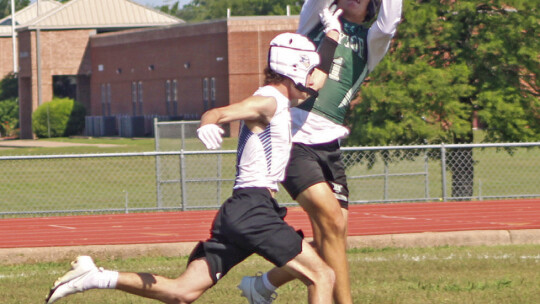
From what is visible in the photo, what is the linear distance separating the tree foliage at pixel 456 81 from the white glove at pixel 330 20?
494 inches

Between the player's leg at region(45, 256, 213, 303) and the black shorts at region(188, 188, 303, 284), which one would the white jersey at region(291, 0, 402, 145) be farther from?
the player's leg at region(45, 256, 213, 303)

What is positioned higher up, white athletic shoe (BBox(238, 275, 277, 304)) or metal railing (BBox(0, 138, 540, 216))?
white athletic shoe (BBox(238, 275, 277, 304))

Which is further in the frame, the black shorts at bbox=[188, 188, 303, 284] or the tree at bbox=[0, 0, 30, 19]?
the tree at bbox=[0, 0, 30, 19]

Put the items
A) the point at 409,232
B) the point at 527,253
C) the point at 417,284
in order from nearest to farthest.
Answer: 1. the point at 417,284
2. the point at 527,253
3. the point at 409,232

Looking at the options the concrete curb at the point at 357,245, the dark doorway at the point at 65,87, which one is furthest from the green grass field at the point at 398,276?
the dark doorway at the point at 65,87

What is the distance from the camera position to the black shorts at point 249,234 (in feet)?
18.8

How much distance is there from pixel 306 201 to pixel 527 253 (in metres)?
5.09

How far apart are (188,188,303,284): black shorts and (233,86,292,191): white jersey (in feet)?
0.23

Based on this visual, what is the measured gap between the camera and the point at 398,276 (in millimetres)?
9164

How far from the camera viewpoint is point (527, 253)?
1076 cm

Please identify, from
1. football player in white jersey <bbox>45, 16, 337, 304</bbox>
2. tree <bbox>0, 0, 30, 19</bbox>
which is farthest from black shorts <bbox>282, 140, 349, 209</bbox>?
tree <bbox>0, 0, 30, 19</bbox>

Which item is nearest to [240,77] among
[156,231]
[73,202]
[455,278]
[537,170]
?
[537,170]

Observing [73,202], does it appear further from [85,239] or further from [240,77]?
[240,77]

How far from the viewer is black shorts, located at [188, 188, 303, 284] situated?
18.8 feet
